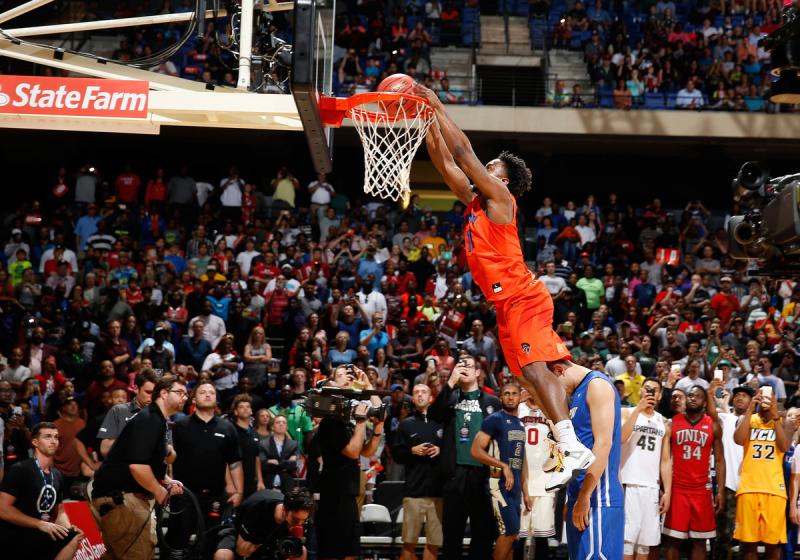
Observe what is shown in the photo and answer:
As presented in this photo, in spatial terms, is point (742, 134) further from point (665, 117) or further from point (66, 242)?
point (66, 242)

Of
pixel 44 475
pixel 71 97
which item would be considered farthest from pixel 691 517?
pixel 71 97

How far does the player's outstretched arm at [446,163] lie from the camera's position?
6566 mm

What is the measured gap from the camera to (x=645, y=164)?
80.8ft

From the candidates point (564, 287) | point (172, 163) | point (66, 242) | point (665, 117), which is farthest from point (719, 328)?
point (172, 163)

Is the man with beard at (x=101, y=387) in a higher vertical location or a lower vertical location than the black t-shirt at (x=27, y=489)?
higher

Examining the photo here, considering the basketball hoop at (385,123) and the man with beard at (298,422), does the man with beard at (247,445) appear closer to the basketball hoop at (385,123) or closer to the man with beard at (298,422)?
the man with beard at (298,422)

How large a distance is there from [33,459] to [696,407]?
21.5 feet

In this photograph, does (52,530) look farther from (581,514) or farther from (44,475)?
(581,514)

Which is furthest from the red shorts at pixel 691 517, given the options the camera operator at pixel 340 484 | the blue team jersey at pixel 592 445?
the blue team jersey at pixel 592 445

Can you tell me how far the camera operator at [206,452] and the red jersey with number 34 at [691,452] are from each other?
4570 millimetres

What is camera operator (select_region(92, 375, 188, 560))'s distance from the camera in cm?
863

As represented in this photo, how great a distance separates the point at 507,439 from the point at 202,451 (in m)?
2.94

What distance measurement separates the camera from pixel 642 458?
34.7 ft

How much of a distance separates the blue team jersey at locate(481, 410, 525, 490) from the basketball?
13.5ft
